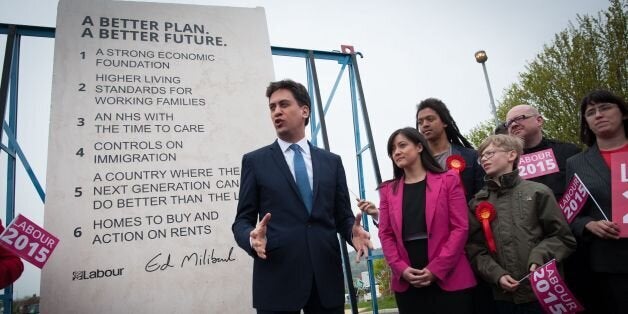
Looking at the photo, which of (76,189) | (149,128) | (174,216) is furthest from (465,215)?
(76,189)

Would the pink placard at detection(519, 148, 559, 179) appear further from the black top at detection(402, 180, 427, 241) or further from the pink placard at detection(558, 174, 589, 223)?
the black top at detection(402, 180, 427, 241)

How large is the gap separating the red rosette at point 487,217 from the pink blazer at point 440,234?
0.45 ft

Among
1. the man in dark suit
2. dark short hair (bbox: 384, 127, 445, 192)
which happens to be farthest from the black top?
the man in dark suit

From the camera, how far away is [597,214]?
227cm

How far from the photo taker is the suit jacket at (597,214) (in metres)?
2.10

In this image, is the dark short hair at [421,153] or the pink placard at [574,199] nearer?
the pink placard at [574,199]

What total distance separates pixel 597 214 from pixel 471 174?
2.46 ft

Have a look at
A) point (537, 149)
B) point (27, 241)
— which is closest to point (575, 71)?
point (537, 149)

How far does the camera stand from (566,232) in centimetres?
210

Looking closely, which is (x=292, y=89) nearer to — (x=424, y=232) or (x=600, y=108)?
(x=424, y=232)

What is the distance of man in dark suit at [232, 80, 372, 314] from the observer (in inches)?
67.8

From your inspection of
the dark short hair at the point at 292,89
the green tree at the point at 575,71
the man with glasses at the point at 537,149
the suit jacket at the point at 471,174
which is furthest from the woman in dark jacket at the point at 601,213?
the green tree at the point at 575,71

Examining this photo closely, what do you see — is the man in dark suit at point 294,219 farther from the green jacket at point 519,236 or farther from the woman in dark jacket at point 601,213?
the woman in dark jacket at point 601,213

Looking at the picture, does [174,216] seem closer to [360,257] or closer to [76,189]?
[76,189]
